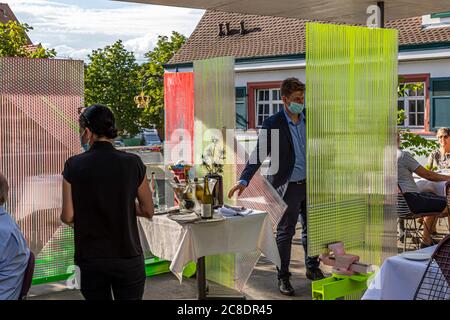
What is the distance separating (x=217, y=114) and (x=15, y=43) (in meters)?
6.81

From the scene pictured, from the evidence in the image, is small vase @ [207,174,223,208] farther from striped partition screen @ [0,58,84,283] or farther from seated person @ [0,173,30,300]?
seated person @ [0,173,30,300]

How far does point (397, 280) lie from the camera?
11.0ft

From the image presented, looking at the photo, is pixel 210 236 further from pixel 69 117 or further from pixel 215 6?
pixel 215 6

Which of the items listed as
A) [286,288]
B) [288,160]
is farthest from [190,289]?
[288,160]

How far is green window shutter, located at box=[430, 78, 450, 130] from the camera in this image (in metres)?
15.8

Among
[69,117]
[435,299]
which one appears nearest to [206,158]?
[69,117]

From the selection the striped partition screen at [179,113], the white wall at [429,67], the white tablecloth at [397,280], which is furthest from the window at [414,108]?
the white tablecloth at [397,280]

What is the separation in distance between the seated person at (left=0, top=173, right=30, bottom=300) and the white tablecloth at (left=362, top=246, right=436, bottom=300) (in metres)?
1.74

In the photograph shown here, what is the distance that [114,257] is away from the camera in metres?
3.25

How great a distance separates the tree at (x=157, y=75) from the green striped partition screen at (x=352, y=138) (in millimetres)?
16134

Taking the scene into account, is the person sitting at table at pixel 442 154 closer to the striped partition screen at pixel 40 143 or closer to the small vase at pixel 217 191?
the small vase at pixel 217 191

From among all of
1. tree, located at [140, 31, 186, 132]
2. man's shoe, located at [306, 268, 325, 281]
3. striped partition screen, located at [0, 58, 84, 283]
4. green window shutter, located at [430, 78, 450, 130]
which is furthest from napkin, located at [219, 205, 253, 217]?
tree, located at [140, 31, 186, 132]

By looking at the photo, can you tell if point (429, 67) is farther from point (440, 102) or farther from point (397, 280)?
point (397, 280)

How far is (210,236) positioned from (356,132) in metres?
1.45
